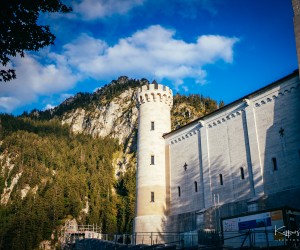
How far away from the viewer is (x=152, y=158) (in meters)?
31.7

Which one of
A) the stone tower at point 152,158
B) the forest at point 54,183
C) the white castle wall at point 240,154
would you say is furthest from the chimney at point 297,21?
the forest at point 54,183

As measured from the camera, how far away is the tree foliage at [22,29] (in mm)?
10820

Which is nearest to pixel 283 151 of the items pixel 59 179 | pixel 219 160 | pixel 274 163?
pixel 274 163

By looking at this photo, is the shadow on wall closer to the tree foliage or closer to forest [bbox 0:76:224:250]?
the tree foliage

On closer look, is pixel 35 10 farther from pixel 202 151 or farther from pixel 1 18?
pixel 202 151

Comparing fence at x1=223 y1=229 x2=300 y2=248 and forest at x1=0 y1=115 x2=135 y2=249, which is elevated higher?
forest at x1=0 y1=115 x2=135 y2=249

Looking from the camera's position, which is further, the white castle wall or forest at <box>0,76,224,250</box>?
forest at <box>0,76,224,250</box>

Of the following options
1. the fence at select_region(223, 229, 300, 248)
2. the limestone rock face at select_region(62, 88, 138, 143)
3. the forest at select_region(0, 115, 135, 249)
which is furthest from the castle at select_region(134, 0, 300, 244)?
the limestone rock face at select_region(62, 88, 138, 143)

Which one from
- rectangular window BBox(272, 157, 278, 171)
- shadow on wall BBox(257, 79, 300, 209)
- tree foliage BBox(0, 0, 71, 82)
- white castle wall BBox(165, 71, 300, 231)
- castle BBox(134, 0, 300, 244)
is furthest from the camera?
rectangular window BBox(272, 157, 278, 171)

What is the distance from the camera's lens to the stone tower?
29188 millimetres

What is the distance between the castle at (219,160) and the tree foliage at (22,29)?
1615 centimetres

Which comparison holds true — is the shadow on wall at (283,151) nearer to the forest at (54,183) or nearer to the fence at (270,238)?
the fence at (270,238)

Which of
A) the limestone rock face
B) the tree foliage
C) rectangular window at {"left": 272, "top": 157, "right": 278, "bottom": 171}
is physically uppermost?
the limestone rock face

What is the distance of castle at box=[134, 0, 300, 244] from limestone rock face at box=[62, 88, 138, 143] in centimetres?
10689
